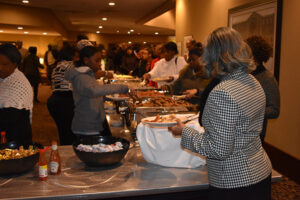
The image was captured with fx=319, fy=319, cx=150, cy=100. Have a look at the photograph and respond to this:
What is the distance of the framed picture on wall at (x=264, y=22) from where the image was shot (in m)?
3.54

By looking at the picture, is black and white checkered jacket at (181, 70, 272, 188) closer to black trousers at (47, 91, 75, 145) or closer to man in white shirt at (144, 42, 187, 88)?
black trousers at (47, 91, 75, 145)

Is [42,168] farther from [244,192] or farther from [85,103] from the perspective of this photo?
[85,103]

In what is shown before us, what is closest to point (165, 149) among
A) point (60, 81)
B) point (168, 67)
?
point (60, 81)

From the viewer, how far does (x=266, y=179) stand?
52.8 inches

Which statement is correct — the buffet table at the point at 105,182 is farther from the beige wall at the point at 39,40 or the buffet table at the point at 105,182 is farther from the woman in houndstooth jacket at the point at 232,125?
the beige wall at the point at 39,40

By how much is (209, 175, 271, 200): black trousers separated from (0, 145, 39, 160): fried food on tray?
963 millimetres

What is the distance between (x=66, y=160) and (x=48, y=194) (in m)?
0.45

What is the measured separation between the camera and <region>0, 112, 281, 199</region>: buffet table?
1401 millimetres

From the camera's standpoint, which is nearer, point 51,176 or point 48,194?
point 48,194

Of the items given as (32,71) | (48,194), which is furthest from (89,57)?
(32,71)

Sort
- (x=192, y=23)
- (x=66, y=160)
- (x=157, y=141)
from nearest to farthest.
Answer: (x=157, y=141) < (x=66, y=160) < (x=192, y=23)

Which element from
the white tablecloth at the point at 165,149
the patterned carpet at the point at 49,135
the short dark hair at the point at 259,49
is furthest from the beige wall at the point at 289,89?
→ the white tablecloth at the point at 165,149

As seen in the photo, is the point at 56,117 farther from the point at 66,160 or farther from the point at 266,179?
the point at 266,179

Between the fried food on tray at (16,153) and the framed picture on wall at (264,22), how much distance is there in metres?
2.81
